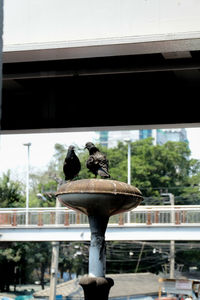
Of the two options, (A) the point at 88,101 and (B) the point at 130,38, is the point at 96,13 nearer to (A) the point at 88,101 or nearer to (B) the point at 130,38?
(B) the point at 130,38

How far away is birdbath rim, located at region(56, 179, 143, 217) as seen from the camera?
275 inches

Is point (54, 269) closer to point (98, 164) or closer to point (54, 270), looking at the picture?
point (54, 270)

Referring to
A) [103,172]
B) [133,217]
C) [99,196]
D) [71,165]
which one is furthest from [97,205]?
[133,217]

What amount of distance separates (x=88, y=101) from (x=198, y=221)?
598 inches

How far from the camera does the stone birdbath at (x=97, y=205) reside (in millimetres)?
6996

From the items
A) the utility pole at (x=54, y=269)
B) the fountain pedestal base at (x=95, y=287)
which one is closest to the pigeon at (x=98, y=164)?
the fountain pedestal base at (x=95, y=287)

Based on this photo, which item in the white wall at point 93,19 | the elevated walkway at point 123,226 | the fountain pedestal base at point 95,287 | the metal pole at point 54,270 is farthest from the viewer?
the metal pole at point 54,270

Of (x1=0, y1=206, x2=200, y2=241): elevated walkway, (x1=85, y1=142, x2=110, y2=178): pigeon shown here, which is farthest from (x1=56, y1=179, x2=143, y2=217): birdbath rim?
(x1=0, y1=206, x2=200, y2=241): elevated walkway

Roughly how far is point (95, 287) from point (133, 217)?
18.7 metres

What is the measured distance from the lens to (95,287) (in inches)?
275

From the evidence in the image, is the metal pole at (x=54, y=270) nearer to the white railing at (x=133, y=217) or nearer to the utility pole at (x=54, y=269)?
the utility pole at (x=54, y=269)

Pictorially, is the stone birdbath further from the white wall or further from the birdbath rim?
the white wall

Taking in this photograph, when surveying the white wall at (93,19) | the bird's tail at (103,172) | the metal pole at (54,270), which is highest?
the white wall at (93,19)

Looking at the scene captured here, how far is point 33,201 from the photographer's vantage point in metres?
35.3
